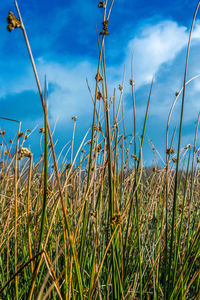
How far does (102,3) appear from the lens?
813 millimetres

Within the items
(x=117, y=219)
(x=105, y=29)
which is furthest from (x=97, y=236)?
(x=105, y=29)

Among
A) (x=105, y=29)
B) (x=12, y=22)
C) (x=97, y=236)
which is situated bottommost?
(x=97, y=236)

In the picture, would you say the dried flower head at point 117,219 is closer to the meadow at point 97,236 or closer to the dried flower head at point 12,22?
the meadow at point 97,236

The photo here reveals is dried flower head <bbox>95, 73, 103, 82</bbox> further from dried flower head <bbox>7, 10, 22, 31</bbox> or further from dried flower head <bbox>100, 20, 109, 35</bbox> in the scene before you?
dried flower head <bbox>7, 10, 22, 31</bbox>

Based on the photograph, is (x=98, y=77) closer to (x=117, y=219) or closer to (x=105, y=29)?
(x=105, y=29)

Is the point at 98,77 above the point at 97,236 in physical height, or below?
above

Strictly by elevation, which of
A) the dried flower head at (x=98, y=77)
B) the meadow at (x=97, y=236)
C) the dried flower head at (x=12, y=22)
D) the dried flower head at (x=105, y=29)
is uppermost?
the dried flower head at (x=105, y=29)

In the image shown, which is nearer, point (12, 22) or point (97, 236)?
point (12, 22)

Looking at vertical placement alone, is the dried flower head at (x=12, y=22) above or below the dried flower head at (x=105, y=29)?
Result: below

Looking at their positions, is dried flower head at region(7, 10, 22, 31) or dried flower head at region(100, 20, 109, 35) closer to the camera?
dried flower head at region(7, 10, 22, 31)

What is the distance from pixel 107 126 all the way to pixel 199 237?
77 cm

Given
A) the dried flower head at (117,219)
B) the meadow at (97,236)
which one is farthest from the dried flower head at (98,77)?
the dried flower head at (117,219)

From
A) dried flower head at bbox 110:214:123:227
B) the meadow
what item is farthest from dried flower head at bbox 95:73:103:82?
dried flower head at bbox 110:214:123:227

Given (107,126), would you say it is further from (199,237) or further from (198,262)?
(198,262)
